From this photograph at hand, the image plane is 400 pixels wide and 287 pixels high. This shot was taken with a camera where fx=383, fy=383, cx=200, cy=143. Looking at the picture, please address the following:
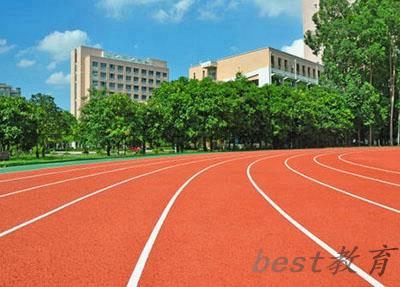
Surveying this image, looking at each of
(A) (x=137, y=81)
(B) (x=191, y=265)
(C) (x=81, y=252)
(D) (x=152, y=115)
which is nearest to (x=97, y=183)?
(C) (x=81, y=252)

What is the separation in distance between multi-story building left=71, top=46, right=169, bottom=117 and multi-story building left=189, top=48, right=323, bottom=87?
30.1m

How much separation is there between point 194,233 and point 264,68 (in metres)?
56.3

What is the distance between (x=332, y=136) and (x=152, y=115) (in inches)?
1140

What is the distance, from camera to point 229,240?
5.21 meters

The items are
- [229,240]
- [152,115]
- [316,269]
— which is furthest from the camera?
[152,115]

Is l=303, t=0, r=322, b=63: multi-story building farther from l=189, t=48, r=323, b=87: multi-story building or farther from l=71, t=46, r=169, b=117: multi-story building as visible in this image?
l=71, t=46, r=169, b=117: multi-story building

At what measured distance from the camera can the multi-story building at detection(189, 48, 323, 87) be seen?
59.6 m

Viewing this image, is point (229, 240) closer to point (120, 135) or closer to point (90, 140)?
point (120, 135)

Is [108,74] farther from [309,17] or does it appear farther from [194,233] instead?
[194,233]

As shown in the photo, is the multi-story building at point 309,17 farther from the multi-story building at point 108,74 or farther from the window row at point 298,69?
the multi-story building at point 108,74

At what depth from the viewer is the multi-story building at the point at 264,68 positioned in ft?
196

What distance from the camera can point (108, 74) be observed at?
95.4m

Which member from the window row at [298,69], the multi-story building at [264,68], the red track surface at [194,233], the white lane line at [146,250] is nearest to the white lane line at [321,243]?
the red track surface at [194,233]

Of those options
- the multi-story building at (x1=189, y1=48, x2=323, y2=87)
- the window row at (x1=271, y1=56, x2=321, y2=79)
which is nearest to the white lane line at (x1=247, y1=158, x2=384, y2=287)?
the multi-story building at (x1=189, y1=48, x2=323, y2=87)
